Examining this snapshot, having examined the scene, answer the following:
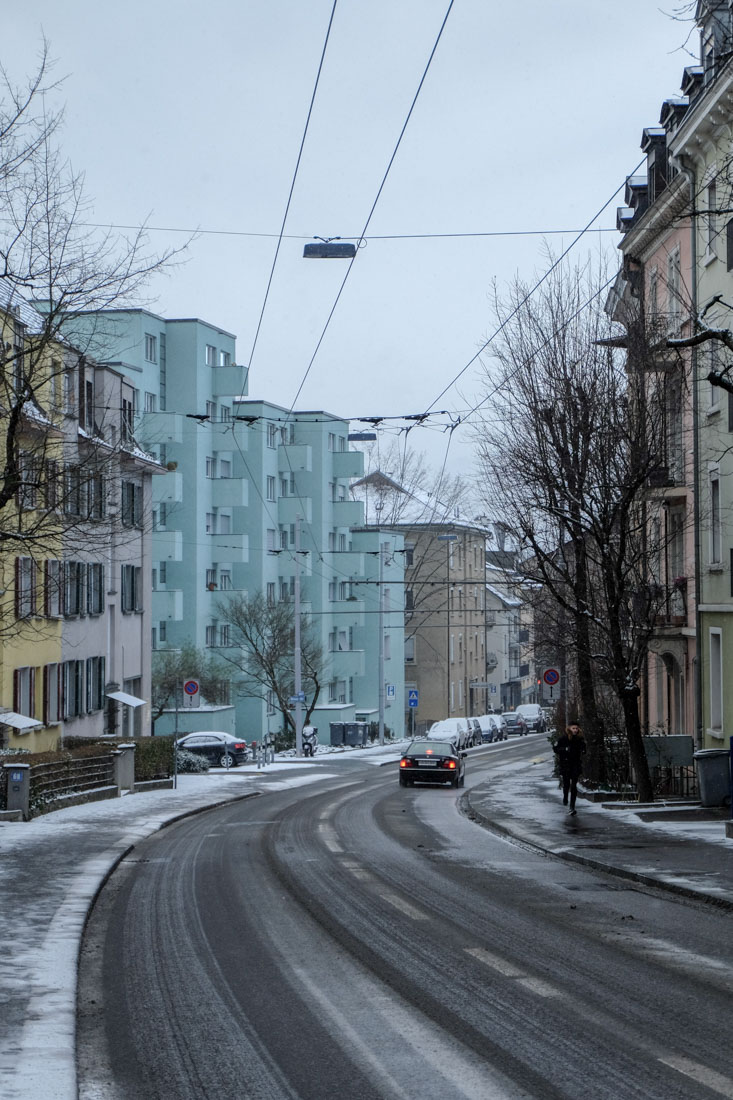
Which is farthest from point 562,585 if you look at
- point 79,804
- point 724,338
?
point 724,338

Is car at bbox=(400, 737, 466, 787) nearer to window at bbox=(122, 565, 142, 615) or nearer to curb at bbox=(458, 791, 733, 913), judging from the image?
window at bbox=(122, 565, 142, 615)

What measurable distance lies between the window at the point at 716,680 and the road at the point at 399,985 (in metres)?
12.0

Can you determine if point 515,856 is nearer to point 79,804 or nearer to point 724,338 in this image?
point 724,338

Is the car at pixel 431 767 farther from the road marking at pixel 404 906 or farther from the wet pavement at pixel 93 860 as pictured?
the road marking at pixel 404 906

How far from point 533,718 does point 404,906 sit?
265 feet

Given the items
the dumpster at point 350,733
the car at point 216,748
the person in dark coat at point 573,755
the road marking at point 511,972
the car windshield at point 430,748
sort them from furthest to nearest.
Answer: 1. the dumpster at point 350,733
2. the car at point 216,748
3. the car windshield at point 430,748
4. the person in dark coat at point 573,755
5. the road marking at point 511,972

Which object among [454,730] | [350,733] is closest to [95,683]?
[350,733]

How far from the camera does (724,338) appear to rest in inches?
562


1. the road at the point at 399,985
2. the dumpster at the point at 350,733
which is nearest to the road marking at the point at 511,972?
the road at the point at 399,985

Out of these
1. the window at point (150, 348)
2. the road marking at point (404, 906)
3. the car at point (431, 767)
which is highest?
the window at point (150, 348)

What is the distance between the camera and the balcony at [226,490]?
6344cm

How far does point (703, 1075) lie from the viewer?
7.05m

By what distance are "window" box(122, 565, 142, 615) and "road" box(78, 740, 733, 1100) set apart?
89.9 ft

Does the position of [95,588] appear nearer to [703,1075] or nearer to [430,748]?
[430,748]
